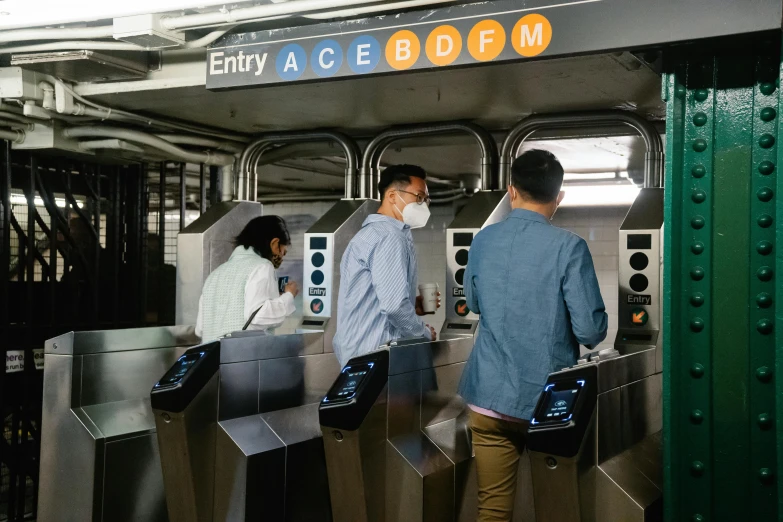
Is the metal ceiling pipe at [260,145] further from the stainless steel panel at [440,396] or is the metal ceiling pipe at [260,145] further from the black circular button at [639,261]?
the black circular button at [639,261]

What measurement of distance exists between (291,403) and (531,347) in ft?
5.34

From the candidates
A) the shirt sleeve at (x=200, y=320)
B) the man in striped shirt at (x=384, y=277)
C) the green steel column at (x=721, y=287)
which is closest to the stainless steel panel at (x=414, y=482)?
the man in striped shirt at (x=384, y=277)

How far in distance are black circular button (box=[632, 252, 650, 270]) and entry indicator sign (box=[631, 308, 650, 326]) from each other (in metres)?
0.19

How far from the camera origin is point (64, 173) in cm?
564

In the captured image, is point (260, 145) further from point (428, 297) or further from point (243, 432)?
point (243, 432)

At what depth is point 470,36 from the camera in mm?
2684

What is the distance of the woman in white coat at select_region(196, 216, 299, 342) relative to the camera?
4070 millimetres

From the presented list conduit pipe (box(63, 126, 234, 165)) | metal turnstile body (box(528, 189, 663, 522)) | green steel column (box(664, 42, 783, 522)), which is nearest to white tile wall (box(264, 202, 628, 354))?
conduit pipe (box(63, 126, 234, 165))

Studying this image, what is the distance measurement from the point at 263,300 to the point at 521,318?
1.76m

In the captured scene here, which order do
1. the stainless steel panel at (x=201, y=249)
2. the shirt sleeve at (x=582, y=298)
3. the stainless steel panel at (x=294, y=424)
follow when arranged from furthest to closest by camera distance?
the stainless steel panel at (x=201, y=249) < the stainless steel panel at (x=294, y=424) < the shirt sleeve at (x=582, y=298)

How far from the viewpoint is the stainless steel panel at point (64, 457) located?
3.62m

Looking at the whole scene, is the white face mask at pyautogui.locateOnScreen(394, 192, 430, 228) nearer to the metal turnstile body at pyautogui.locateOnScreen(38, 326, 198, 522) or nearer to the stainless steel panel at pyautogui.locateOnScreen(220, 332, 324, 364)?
the stainless steel panel at pyautogui.locateOnScreen(220, 332, 324, 364)

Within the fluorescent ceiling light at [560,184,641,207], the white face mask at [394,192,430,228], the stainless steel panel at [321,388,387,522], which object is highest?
the fluorescent ceiling light at [560,184,641,207]

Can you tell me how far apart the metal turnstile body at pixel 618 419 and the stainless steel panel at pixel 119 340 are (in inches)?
88.0
